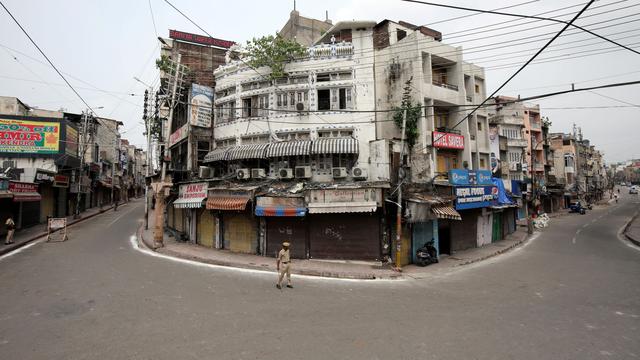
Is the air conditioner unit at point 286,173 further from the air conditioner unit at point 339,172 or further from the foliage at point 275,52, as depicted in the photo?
the foliage at point 275,52

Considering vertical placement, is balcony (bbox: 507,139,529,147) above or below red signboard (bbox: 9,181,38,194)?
above

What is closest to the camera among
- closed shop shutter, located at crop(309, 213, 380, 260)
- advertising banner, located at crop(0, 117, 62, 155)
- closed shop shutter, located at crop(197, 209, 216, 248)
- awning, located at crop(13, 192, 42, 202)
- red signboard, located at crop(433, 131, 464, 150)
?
closed shop shutter, located at crop(309, 213, 380, 260)

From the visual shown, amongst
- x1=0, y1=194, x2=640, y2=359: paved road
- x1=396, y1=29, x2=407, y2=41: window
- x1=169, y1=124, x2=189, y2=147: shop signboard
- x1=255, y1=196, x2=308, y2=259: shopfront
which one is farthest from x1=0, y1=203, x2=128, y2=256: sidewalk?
x1=396, y1=29, x2=407, y2=41: window

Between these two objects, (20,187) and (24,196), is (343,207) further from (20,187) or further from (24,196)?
(20,187)

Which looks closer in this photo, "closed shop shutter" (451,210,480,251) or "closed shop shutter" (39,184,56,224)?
"closed shop shutter" (451,210,480,251)

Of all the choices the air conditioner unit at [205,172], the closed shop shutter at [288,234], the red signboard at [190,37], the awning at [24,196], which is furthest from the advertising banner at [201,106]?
the awning at [24,196]

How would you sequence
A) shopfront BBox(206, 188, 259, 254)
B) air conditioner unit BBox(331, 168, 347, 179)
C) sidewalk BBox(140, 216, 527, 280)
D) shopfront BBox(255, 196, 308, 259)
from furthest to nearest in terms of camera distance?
air conditioner unit BBox(331, 168, 347, 179) < shopfront BBox(206, 188, 259, 254) < shopfront BBox(255, 196, 308, 259) < sidewalk BBox(140, 216, 527, 280)

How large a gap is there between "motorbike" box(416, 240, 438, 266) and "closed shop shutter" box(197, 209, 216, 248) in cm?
1278

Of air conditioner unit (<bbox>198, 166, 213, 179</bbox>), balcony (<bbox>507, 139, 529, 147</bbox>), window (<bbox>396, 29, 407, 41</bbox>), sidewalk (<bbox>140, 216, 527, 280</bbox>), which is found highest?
window (<bbox>396, 29, 407, 41</bbox>)

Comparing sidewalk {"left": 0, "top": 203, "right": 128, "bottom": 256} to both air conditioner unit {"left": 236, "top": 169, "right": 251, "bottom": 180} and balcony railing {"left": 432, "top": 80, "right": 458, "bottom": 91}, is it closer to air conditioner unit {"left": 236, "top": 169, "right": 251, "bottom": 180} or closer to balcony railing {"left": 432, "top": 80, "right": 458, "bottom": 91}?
air conditioner unit {"left": 236, "top": 169, "right": 251, "bottom": 180}

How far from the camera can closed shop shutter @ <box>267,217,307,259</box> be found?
56.2 ft

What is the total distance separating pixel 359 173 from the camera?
17.6 meters

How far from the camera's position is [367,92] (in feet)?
65.8

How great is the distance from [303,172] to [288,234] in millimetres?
3691
